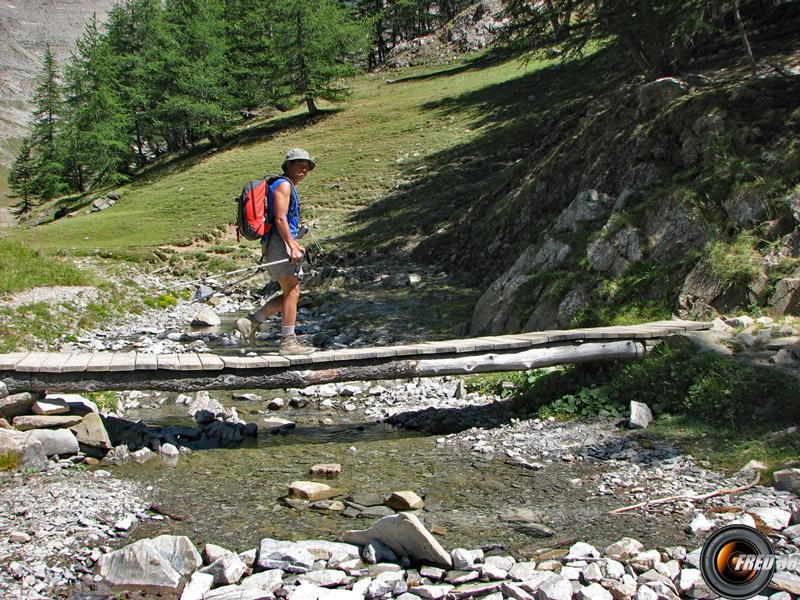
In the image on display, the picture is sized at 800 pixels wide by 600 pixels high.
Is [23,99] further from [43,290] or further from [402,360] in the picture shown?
[402,360]

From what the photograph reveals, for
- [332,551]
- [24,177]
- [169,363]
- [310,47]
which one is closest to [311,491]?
[332,551]

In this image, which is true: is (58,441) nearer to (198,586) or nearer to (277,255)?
(277,255)

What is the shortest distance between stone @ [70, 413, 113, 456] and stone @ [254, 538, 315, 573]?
333cm

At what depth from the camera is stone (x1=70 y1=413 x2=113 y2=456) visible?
24.6 ft

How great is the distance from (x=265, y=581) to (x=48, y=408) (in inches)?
178

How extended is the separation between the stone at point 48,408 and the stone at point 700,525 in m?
6.74

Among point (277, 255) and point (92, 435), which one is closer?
point (92, 435)

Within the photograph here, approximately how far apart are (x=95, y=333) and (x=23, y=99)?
21558cm

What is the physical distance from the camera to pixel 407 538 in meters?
5.05

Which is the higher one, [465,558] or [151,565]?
[151,565]

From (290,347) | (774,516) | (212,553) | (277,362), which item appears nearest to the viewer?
(212,553)

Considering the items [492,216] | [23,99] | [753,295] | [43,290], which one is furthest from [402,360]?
[23,99]

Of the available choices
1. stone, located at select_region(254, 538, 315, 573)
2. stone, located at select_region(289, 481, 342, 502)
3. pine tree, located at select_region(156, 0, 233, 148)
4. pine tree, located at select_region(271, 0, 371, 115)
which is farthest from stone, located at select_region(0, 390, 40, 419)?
pine tree, located at select_region(156, 0, 233, 148)

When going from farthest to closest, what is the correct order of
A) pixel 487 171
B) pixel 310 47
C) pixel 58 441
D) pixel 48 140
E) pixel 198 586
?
pixel 48 140 < pixel 310 47 < pixel 487 171 < pixel 58 441 < pixel 198 586
